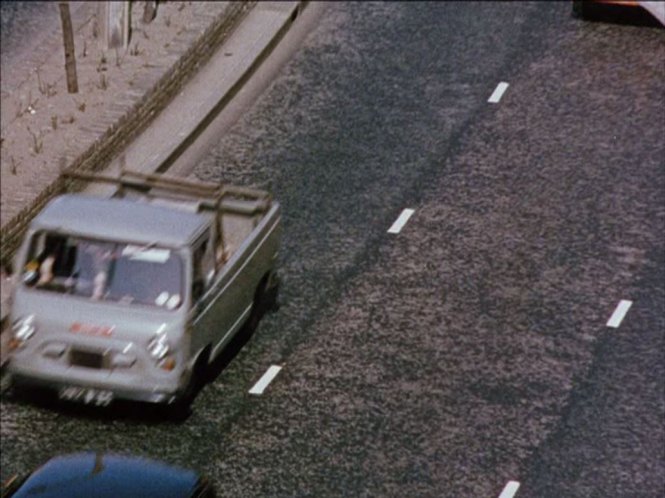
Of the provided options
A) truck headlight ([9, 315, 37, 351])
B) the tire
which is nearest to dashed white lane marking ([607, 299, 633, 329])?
truck headlight ([9, 315, 37, 351])

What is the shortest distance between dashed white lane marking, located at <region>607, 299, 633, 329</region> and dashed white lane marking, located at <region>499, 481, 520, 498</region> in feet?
10.8

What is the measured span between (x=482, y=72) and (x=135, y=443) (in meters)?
9.73

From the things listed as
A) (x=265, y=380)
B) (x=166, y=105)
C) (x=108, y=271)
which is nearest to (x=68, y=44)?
(x=166, y=105)

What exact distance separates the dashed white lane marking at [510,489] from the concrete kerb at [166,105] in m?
6.51

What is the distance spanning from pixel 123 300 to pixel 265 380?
211cm

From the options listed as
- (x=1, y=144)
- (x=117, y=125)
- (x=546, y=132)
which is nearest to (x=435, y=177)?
(x=546, y=132)

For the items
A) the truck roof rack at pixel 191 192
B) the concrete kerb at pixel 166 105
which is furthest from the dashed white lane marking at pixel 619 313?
the concrete kerb at pixel 166 105

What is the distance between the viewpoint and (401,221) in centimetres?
2498

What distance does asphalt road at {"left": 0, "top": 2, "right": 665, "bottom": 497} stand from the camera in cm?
2075

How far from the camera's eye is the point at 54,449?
20984 mm

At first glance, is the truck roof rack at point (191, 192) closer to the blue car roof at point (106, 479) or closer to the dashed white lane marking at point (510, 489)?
the dashed white lane marking at point (510, 489)

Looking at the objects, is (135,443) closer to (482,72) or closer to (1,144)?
(1,144)

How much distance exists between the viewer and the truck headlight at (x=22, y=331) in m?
20.8

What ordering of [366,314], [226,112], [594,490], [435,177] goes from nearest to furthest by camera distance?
[594,490] < [366,314] < [435,177] < [226,112]
